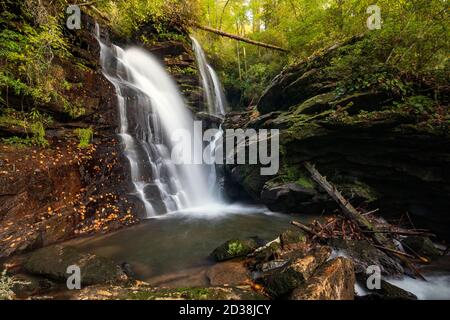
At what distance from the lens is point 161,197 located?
27.6ft

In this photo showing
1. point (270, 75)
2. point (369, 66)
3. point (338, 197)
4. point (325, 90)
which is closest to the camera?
point (338, 197)

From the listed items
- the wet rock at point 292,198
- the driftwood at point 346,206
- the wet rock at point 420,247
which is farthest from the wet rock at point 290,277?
the wet rock at point 292,198

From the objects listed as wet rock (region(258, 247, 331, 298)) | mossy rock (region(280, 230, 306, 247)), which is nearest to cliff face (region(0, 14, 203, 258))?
mossy rock (region(280, 230, 306, 247))

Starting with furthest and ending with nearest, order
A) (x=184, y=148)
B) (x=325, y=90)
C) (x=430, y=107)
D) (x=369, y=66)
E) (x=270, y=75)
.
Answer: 1. (x=270, y=75)
2. (x=184, y=148)
3. (x=325, y=90)
4. (x=369, y=66)
5. (x=430, y=107)

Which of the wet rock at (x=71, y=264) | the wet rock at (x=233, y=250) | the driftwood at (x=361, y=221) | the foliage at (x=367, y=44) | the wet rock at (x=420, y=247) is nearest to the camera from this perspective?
the wet rock at (x=71, y=264)

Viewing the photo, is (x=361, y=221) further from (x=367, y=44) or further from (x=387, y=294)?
(x=367, y=44)

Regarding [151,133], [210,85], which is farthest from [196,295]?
[210,85]

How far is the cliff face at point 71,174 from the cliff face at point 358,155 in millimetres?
4097

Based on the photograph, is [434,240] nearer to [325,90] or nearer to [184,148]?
[325,90]

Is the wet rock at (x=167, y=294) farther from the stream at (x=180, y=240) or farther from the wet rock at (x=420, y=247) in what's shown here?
the wet rock at (x=420, y=247)

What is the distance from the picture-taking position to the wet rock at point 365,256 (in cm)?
430

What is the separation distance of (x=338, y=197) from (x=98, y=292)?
17.8ft
